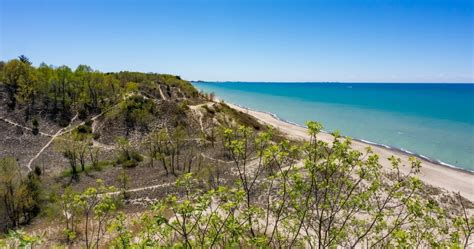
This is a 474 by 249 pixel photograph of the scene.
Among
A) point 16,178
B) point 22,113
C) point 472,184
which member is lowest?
point 472,184

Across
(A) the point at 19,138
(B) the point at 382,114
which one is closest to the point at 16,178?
(A) the point at 19,138

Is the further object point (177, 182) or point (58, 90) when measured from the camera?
point (58, 90)

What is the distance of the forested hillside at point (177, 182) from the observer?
906cm

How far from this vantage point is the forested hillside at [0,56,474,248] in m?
9.06

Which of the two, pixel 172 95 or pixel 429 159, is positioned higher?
pixel 172 95

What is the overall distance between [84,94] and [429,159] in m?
56.6

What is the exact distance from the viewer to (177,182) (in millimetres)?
8234

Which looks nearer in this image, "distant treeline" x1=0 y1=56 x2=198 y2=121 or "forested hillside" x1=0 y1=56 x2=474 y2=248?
"forested hillside" x1=0 y1=56 x2=474 y2=248

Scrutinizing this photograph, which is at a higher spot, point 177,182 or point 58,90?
point 58,90

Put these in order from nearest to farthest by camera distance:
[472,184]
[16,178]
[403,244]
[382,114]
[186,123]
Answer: [403,244] < [16,178] < [472,184] < [186,123] < [382,114]

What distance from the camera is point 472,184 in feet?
126

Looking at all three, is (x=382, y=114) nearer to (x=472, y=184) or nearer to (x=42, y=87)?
(x=472, y=184)

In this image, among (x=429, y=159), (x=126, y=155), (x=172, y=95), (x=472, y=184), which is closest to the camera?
(x=472, y=184)

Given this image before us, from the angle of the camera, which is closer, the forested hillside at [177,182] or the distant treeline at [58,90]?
the forested hillside at [177,182]
